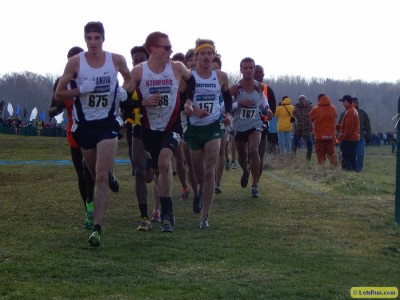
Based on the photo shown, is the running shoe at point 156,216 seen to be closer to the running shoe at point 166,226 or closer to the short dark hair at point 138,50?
the running shoe at point 166,226

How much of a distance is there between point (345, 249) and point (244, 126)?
503 centimetres

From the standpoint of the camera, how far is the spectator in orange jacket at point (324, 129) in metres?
20.5

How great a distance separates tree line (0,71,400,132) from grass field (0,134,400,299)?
369 feet

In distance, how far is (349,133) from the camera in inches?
799

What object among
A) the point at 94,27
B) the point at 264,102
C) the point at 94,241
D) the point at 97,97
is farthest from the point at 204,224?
the point at 264,102

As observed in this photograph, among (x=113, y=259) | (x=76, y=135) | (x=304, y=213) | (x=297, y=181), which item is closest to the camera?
(x=113, y=259)

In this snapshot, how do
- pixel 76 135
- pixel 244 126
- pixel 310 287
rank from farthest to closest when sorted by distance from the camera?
pixel 244 126, pixel 76 135, pixel 310 287

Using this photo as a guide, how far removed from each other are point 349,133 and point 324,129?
67 cm

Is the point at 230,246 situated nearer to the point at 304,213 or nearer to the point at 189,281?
the point at 189,281

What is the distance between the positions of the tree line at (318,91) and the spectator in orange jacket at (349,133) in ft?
334

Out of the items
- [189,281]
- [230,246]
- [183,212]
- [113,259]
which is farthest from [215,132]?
[189,281]

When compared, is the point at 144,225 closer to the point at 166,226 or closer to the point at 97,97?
the point at 166,226

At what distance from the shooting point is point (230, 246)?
7.76 metres

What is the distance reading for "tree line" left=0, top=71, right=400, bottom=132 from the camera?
13112 cm
